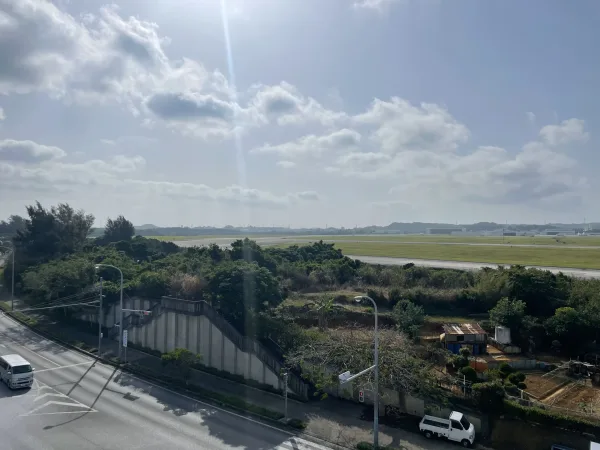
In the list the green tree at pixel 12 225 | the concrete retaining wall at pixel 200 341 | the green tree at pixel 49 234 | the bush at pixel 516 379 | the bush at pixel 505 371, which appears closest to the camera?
the bush at pixel 516 379

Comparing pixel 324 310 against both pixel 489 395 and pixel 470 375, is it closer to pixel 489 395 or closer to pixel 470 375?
pixel 470 375

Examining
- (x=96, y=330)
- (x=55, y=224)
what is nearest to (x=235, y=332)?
(x=96, y=330)

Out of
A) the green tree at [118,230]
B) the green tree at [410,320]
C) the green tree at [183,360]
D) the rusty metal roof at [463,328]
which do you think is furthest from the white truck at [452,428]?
the green tree at [118,230]

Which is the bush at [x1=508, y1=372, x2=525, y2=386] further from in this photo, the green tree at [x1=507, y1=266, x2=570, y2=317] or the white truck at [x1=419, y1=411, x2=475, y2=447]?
the green tree at [x1=507, y1=266, x2=570, y2=317]

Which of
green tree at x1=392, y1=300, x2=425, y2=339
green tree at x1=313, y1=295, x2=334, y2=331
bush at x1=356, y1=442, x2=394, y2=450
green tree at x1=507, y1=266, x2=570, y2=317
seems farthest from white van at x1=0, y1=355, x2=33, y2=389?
green tree at x1=507, y1=266, x2=570, y2=317

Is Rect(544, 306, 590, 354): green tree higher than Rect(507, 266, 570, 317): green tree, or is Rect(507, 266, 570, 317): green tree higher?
Rect(507, 266, 570, 317): green tree

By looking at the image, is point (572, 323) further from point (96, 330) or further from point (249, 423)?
point (96, 330)

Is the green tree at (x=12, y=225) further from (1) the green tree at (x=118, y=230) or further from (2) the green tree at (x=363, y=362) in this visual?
(2) the green tree at (x=363, y=362)
